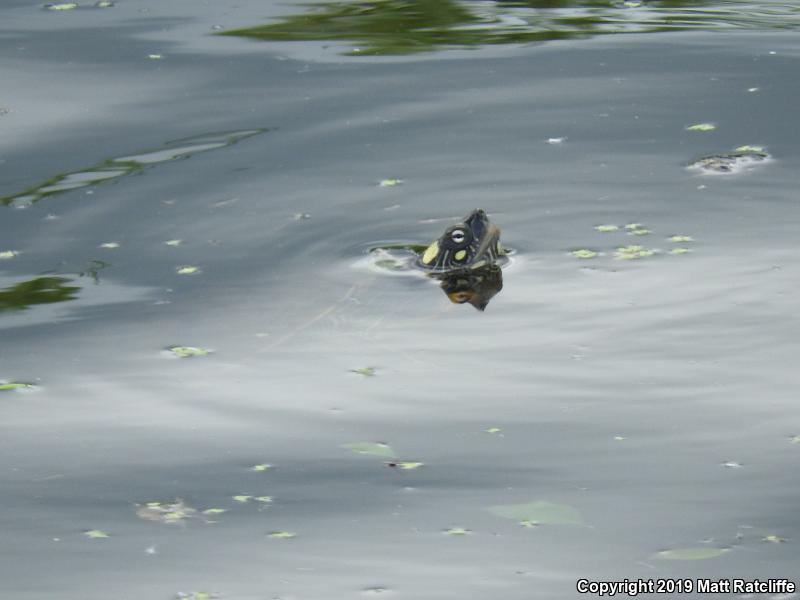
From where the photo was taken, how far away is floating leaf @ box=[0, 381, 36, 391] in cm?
661

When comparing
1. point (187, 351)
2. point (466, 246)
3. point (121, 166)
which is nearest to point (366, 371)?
point (187, 351)

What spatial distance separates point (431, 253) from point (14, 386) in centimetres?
246

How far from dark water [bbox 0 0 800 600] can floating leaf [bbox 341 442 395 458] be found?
0.19ft

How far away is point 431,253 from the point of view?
806 cm

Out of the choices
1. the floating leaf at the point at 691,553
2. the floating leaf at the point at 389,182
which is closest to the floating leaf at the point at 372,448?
the floating leaf at the point at 691,553

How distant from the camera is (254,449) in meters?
5.88

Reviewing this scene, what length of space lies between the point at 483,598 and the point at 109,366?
107 inches

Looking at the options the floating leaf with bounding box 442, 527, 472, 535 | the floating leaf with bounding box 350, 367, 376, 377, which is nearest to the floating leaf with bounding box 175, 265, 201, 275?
the floating leaf with bounding box 350, 367, 376, 377

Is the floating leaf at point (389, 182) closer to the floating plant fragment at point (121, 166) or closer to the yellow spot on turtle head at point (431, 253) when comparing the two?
the yellow spot on turtle head at point (431, 253)

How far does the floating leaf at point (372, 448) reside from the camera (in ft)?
19.0

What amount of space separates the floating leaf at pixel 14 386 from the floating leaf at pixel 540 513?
2406 millimetres

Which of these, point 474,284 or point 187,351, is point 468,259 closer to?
point 474,284

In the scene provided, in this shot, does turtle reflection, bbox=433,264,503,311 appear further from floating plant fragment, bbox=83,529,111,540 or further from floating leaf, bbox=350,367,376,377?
floating plant fragment, bbox=83,529,111,540

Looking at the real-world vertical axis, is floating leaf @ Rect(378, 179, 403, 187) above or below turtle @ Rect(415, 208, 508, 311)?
above
